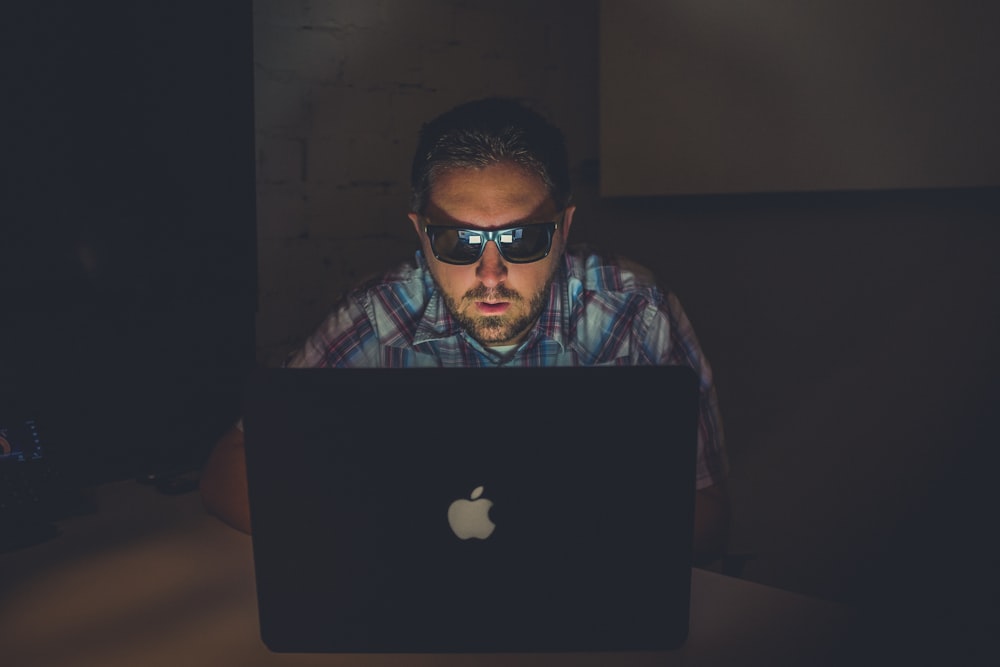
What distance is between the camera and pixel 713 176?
212cm

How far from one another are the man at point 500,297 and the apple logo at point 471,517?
0.48 metres

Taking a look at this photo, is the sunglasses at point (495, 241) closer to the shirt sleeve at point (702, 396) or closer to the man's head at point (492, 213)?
the man's head at point (492, 213)

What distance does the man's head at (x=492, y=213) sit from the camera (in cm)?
139

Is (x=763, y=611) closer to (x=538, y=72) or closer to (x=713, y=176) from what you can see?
(x=713, y=176)

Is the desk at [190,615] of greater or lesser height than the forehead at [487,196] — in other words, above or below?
below

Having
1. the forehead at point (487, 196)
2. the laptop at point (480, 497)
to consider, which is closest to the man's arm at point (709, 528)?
the laptop at point (480, 497)

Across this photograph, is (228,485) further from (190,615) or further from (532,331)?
(532,331)

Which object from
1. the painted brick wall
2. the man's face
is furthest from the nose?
the painted brick wall

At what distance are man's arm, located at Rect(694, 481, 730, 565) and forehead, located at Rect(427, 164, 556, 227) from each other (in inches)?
22.4

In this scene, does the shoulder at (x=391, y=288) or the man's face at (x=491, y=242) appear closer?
the man's face at (x=491, y=242)

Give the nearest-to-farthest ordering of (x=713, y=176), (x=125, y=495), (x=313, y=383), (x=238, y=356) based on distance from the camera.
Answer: (x=313, y=383), (x=125, y=495), (x=238, y=356), (x=713, y=176)

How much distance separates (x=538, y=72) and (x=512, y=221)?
3.43 ft

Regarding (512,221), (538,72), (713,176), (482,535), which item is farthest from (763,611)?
(538,72)

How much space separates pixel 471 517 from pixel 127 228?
1000 millimetres
